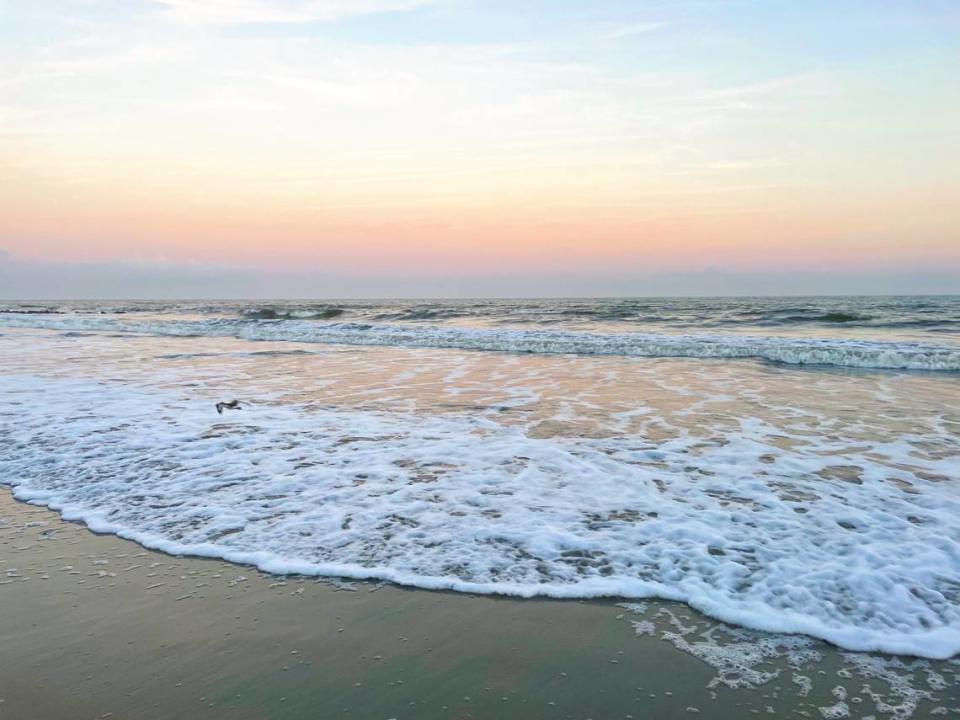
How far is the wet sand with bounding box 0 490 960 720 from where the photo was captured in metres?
2.58

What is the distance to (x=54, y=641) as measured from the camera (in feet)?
10.0

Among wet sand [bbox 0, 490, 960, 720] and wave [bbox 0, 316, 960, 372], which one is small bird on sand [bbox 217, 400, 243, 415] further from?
wave [bbox 0, 316, 960, 372]

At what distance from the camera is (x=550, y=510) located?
4848mm

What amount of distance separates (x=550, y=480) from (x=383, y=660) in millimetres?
2911

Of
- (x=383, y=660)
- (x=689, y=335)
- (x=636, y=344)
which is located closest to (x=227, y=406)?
(x=383, y=660)

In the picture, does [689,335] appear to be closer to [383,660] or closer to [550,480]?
[550,480]

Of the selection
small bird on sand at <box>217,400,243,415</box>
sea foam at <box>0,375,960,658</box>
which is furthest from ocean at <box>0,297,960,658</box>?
small bird on sand at <box>217,400,243,415</box>

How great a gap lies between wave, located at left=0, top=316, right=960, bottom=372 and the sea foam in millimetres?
9765

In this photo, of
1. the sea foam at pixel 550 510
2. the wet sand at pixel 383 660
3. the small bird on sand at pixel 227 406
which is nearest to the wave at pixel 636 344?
the sea foam at pixel 550 510

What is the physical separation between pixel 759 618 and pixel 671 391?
307 inches

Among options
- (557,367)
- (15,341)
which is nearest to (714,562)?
(557,367)

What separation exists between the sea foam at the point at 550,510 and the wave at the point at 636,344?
976 cm

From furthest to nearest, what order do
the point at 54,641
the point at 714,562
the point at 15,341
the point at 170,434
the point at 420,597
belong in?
the point at 15,341
the point at 170,434
the point at 714,562
the point at 420,597
the point at 54,641

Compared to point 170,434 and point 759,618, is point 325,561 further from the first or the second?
point 170,434
